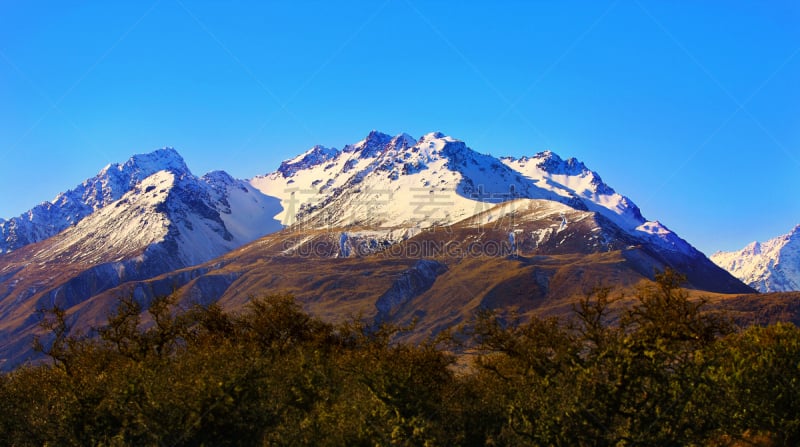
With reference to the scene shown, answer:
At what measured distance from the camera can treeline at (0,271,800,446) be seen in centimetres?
4247

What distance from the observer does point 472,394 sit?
204 ft

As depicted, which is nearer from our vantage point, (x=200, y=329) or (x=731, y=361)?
(x=731, y=361)

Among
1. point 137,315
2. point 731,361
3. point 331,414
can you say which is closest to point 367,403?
point 331,414

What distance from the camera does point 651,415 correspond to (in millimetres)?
41688

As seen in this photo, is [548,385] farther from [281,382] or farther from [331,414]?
[281,382]

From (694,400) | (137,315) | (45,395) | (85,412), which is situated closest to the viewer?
(694,400)

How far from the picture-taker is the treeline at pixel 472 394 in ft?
139

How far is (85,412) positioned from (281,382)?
53.1 feet

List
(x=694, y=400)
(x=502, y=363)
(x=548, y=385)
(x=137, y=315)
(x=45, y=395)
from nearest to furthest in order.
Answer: (x=694, y=400) < (x=548, y=385) < (x=45, y=395) < (x=502, y=363) < (x=137, y=315)

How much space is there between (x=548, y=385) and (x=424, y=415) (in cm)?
1142

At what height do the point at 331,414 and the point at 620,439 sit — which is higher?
the point at 331,414

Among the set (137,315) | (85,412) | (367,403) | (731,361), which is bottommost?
(731,361)

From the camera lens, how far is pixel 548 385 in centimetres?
4762

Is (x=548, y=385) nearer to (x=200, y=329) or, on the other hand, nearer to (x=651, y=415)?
(x=651, y=415)
